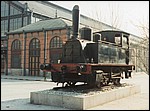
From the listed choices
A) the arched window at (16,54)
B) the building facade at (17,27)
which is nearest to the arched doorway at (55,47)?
the building facade at (17,27)

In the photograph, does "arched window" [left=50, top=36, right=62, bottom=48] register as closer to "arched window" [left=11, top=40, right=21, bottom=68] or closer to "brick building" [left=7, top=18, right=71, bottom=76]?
"brick building" [left=7, top=18, right=71, bottom=76]

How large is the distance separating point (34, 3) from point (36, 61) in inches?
691

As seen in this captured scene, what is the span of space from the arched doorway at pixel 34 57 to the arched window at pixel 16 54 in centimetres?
193

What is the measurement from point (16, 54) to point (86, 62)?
22.6 metres

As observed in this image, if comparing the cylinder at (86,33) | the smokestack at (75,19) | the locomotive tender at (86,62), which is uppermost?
the smokestack at (75,19)

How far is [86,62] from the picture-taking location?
10.4m

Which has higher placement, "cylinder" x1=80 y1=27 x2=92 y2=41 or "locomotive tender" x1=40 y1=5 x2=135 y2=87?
"cylinder" x1=80 y1=27 x2=92 y2=41

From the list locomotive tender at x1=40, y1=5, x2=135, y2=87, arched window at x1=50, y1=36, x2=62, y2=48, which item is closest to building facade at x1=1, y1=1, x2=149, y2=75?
arched window at x1=50, y1=36, x2=62, y2=48

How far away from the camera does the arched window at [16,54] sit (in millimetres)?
31281

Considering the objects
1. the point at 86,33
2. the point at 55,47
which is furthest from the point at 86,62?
the point at 55,47

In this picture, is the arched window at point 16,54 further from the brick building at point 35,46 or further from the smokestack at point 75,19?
the smokestack at point 75,19

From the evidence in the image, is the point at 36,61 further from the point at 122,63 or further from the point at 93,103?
the point at 93,103

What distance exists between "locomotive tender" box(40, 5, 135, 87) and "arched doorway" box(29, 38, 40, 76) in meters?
18.4

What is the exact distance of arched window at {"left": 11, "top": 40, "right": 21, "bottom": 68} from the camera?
31.3m
